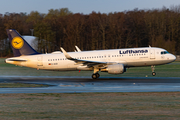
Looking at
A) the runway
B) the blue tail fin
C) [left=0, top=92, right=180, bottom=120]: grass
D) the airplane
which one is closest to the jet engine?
the airplane

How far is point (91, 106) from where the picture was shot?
13.5m

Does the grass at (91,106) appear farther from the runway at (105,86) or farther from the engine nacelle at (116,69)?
Answer: the engine nacelle at (116,69)

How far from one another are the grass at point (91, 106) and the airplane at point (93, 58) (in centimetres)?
1263

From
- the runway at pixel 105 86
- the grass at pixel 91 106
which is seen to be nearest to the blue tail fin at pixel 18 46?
the runway at pixel 105 86

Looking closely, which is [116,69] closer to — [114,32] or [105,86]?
[105,86]

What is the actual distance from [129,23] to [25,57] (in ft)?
211

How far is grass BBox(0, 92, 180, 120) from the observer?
1134 centimetres

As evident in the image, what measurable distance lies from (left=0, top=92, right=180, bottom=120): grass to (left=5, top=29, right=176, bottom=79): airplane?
1263 cm

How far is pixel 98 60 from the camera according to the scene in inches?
1204

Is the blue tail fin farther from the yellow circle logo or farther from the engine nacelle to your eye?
the engine nacelle

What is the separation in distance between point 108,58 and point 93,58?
174 centimetres

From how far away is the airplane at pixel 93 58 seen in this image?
29.7 metres

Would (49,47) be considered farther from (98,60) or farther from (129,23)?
(98,60)

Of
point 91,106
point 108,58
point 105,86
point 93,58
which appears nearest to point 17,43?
point 93,58
